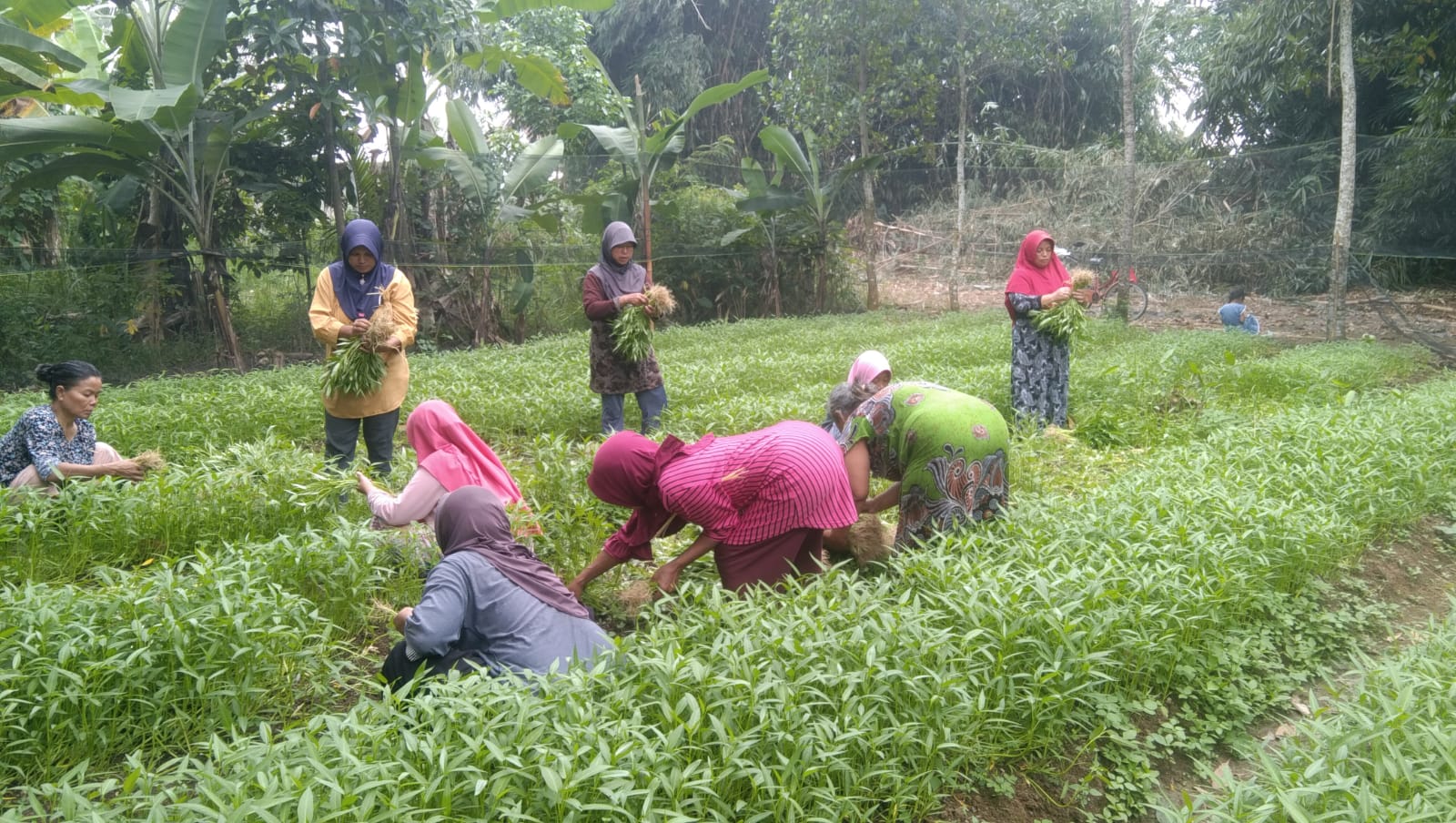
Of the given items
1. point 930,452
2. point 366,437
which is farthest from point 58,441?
point 930,452

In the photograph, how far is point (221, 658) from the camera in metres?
2.94

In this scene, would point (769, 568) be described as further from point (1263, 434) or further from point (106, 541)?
point (1263, 434)

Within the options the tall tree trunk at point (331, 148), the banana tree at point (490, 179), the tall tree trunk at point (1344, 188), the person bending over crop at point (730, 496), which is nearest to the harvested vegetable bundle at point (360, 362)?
the person bending over crop at point (730, 496)

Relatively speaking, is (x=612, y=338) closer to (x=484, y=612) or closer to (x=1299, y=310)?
(x=484, y=612)

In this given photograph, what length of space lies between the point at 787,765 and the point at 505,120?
23.1 meters

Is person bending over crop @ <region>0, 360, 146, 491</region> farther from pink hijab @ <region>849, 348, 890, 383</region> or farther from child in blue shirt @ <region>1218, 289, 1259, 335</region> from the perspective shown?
child in blue shirt @ <region>1218, 289, 1259, 335</region>

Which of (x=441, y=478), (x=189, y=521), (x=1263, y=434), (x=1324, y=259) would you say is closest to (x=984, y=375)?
(x=1263, y=434)

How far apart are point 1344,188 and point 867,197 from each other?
6.62 metres

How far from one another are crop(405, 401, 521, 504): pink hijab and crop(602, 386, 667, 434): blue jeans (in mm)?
2213

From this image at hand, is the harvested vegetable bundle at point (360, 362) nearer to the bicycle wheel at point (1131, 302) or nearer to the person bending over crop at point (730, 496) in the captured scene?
the person bending over crop at point (730, 496)

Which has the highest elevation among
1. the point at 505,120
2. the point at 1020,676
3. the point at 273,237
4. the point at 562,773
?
the point at 505,120

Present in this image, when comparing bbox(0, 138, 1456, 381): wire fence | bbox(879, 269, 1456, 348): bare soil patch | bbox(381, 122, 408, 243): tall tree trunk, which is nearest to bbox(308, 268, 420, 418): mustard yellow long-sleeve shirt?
bbox(0, 138, 1456, 381): wire fence

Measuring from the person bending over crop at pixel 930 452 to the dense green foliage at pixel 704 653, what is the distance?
0.18m

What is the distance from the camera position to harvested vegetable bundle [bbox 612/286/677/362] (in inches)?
240
